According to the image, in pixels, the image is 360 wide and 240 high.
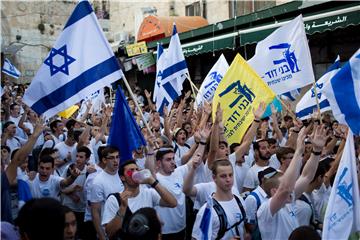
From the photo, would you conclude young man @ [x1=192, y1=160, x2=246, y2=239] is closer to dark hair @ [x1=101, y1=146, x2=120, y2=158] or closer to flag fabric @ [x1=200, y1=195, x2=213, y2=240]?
flag fabric @ [x1=200, y1=195, x2=213, y2=240]

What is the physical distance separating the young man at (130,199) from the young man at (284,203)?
0.92 meters

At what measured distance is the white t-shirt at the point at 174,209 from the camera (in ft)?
17.8

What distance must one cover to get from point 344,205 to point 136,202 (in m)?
1.81

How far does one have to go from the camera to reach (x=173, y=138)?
27.0 feet

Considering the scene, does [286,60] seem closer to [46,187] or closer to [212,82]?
[212,82]

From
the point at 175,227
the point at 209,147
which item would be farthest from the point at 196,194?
the point at 209,147

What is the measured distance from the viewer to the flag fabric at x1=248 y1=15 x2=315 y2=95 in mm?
7156

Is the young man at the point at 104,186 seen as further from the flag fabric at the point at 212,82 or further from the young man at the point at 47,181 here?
the flag fabric at the point at 212,82

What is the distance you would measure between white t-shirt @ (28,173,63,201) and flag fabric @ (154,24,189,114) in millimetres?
4147

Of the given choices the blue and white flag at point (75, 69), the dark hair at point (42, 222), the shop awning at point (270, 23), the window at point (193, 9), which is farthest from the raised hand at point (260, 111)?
the window at point (193, 9)

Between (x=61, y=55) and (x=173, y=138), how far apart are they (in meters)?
2.82

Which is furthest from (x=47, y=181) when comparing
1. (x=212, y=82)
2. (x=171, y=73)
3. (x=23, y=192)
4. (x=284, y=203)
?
(x=212, y=82)

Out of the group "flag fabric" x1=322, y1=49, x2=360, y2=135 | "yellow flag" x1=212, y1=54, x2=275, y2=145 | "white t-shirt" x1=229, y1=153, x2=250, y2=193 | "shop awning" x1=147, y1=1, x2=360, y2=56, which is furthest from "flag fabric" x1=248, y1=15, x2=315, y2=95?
"shop awning" x1=147, y1=1, x2=360, y2=56

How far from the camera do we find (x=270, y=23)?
47.4 ft
